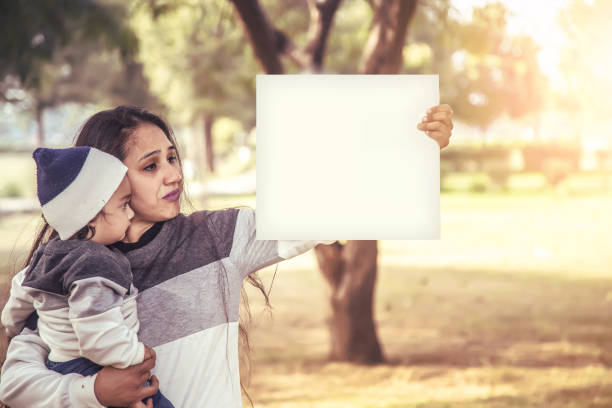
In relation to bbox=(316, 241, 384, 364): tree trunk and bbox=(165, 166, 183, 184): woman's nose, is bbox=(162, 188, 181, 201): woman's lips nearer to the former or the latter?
bbox=(165, 166, 183, 184): woman's nose

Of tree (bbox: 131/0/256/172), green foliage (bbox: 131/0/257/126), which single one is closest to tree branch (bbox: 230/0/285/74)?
tree (bbox: 131/0/256/172)

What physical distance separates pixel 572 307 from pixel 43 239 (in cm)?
734

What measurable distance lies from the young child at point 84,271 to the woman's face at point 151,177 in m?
0.05

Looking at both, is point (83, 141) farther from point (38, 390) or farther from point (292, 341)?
point (292, 341)

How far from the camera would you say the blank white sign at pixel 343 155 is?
1802mm

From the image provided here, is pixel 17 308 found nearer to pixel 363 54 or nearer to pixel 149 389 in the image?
pixel 149 389

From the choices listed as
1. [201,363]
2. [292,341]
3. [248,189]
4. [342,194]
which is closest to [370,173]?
[342,194]

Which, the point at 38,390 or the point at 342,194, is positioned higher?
the point at 342,194

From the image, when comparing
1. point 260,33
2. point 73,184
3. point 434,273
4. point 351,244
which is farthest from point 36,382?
point 434,273

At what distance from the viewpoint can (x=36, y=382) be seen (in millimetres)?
1741

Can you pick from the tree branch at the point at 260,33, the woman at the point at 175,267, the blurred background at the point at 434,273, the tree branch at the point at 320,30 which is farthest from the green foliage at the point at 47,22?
the woman at the point at 175,267

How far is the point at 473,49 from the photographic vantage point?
24.3 ft

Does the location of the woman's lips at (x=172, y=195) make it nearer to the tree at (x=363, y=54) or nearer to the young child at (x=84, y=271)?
the young child at (x=84, y=271)

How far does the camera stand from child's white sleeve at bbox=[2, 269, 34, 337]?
184cm
